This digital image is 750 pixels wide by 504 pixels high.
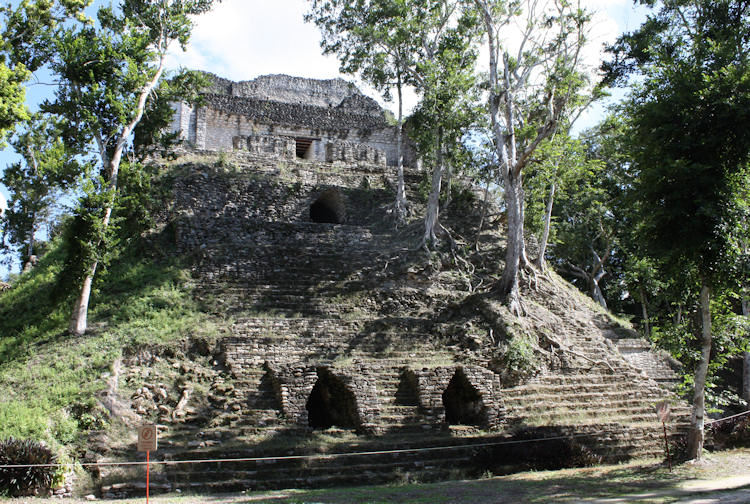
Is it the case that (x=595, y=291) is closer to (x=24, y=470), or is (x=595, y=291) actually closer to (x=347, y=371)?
(x=347, y=371)

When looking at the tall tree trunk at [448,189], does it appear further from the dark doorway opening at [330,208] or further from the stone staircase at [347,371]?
the dark doorway opening at [330,208]

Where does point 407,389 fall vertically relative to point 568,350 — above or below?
below

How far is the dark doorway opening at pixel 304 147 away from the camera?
24.1 m

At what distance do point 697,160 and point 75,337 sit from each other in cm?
1149

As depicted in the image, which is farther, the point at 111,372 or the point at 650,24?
the point at 650,24

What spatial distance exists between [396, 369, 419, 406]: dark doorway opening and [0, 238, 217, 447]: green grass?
3.87 m

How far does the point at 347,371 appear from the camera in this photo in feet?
34.0

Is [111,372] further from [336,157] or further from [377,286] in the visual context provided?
[336,157]

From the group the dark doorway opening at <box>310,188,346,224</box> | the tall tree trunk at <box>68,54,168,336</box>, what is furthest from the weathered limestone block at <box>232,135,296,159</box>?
the tall tree trunk at <box>68,54,168,336</box>

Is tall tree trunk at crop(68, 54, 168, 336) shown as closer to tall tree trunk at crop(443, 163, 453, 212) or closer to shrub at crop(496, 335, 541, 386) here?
shrub at crop(496, 335, 541, 386)

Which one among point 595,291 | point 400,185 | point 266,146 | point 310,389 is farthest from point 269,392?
point 595,291

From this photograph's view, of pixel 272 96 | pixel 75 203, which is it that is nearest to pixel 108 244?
pixel 75 203

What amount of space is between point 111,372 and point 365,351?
15.4 ft

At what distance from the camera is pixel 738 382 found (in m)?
19.5
